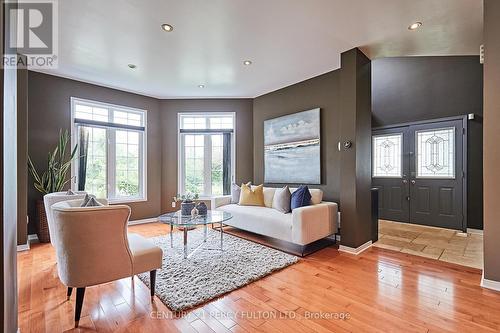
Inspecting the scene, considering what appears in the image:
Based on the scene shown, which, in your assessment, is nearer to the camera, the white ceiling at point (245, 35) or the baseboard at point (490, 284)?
the baseboard at point (490, 284)

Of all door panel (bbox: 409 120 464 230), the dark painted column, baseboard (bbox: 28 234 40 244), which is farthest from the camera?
door panel (bbox: 409 120 464 230)

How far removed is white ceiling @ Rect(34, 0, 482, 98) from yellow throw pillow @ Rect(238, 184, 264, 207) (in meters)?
2.13

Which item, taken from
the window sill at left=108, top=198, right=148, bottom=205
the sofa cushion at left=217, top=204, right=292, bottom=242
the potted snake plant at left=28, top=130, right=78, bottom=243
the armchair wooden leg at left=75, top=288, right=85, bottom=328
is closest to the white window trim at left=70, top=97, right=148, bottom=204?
the window sill at left=108, top=198, right=148, bottom=205

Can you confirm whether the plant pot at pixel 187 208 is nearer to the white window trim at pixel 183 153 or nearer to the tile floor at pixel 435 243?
the white window trim at pixel 183 153

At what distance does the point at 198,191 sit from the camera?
5.56 metres

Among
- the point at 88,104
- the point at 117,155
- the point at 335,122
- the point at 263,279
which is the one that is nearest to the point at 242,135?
the point at 335,122

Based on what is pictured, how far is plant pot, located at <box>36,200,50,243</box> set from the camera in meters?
3.73

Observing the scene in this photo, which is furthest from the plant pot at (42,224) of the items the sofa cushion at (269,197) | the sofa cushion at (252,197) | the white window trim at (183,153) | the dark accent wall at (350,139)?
the dark accent wall at (350,139)

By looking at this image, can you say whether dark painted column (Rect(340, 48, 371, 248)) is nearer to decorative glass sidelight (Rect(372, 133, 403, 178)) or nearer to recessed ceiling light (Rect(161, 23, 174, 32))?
recessed ceiling light (Rect(161, 23, 174, 32))

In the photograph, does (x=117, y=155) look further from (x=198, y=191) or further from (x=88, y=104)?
(x=198, y=191)

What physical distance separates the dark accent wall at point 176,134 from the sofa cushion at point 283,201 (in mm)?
1620

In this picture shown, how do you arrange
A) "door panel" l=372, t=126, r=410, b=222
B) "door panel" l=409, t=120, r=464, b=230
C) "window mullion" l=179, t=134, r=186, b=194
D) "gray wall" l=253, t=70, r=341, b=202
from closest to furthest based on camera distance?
"gray wall" l=253, t=70, r=341, b=202 → "door panel" l=409, t=120, r=464, b=230 → "door panel" l=372, t=126, r=410, b=222 → "window mullion" l=179, t=134, r=186, b=194

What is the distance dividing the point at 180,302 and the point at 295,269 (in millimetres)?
1367

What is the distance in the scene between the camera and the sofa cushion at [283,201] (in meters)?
3.88
